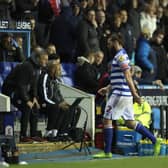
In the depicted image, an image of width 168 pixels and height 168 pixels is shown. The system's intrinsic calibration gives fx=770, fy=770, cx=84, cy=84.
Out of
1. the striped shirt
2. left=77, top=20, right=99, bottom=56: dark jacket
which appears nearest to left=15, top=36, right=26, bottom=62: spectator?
left=77, top=20, right=99, bottom=56: dark jacket

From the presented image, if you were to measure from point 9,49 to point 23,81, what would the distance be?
5.14 ft

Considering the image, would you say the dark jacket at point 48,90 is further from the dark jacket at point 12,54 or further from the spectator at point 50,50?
the dark jacket at point 12,54

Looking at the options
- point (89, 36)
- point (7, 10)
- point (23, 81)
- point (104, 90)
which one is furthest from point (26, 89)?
point (89, 36)

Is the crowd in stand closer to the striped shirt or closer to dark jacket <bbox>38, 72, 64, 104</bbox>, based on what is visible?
dark jacket <bbox>38, 72, 64, 104</bbox>

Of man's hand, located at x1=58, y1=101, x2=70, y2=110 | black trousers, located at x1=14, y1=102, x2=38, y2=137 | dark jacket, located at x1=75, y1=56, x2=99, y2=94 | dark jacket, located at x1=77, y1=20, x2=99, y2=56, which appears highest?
dark jacket, located at x1=77, y1=20, x2=99, y2=56

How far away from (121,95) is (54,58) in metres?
2.05

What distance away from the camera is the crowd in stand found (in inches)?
629

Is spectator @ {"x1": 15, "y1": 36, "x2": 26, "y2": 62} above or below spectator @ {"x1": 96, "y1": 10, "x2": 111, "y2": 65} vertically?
below

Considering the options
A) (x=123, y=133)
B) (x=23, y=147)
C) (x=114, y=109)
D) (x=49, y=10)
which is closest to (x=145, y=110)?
(x=123, y=133)

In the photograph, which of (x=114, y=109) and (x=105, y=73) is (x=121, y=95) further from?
(x=105, y=73)

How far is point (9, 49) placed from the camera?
15656 millimetres

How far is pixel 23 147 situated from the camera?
46.8ft

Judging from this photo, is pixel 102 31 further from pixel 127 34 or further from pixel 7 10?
pixel 7 10

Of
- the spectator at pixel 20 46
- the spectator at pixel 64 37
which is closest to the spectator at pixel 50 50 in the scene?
the spectator at pixel 20 46
